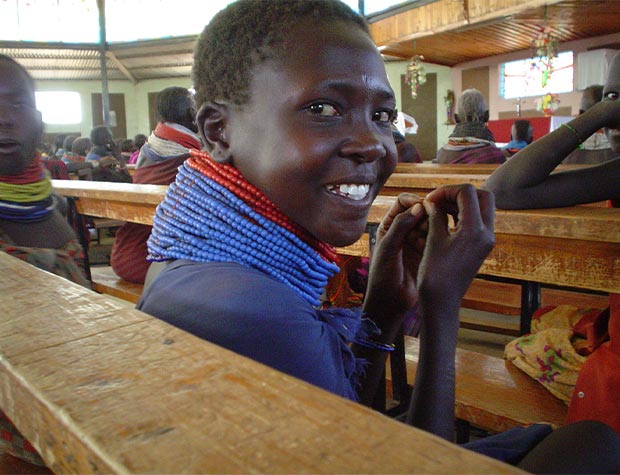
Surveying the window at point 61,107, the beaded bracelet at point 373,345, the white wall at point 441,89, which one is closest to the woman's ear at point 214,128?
the beaded bracelet at point 373,345

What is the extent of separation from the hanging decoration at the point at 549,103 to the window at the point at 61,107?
14608 millimetres

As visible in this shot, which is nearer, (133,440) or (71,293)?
(133,440)

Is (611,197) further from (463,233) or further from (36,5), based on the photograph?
(36,5)

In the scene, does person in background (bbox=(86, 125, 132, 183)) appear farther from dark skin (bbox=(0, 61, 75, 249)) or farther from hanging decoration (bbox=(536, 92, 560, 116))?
hanging decoration (bbox=(536, 92, 560, 116))

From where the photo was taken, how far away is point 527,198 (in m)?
1.88

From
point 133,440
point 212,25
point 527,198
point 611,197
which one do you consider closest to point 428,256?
point 212,25

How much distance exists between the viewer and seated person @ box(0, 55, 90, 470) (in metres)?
2.01

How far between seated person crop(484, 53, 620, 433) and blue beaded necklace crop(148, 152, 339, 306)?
0.84m

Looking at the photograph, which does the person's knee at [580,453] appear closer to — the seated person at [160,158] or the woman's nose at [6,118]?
the woman's nose at [6,118]

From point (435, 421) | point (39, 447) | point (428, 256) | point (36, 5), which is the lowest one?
point (435, 421)

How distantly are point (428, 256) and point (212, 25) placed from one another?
1.90 feet

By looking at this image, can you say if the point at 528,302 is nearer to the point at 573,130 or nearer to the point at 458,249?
the point at 573,130

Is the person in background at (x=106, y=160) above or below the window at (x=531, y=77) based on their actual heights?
below

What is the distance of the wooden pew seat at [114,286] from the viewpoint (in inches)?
109
